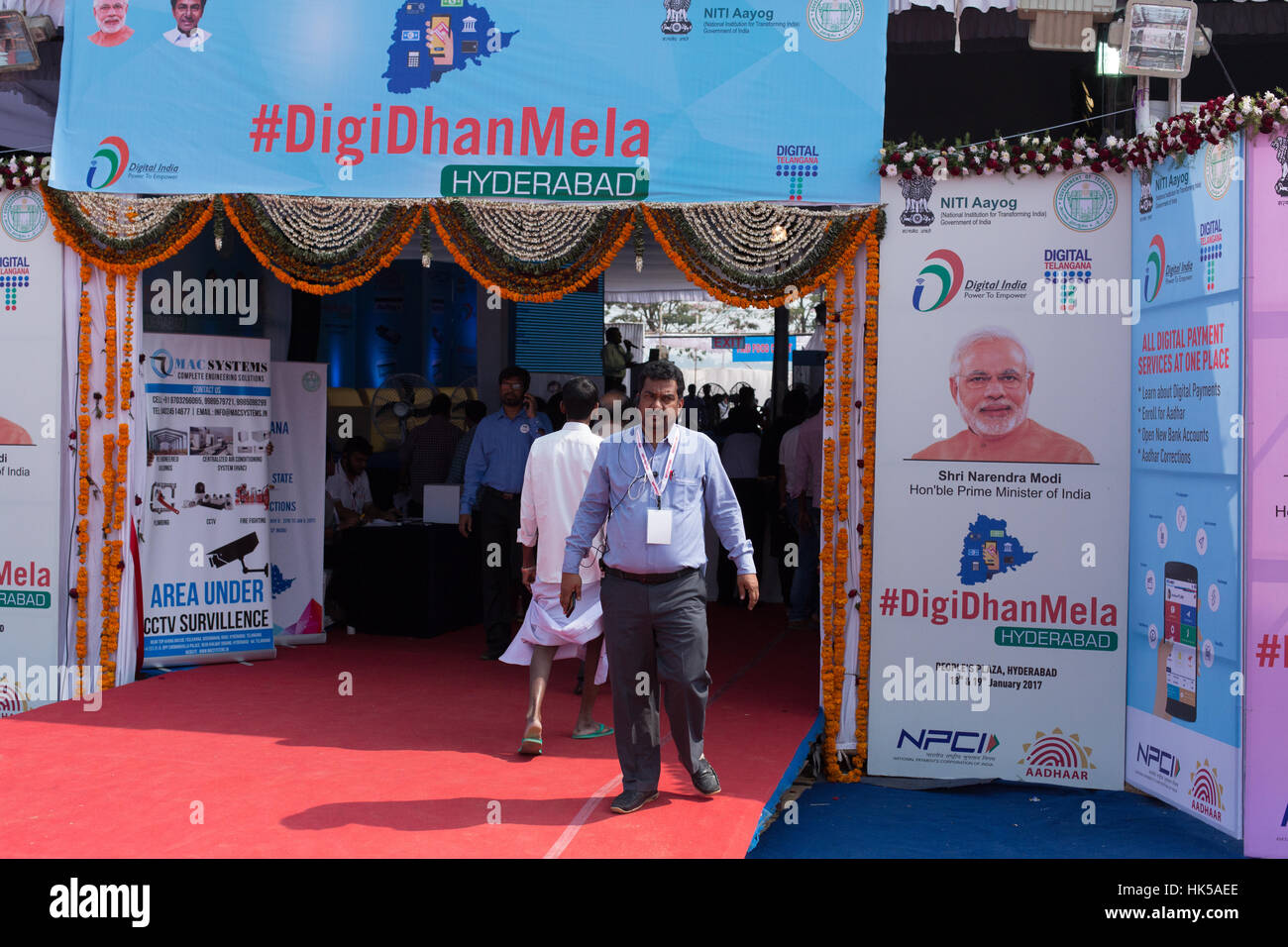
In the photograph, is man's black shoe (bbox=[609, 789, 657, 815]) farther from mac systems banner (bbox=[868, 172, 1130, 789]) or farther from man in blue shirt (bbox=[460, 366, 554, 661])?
man in blue shirt (bbox=[460, 366, 554, 661])

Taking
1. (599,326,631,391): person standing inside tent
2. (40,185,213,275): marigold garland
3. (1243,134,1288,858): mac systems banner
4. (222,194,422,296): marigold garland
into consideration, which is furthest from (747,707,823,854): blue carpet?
(599,326,631,391): person standing inside tent

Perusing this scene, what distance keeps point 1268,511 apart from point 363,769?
4.15 m

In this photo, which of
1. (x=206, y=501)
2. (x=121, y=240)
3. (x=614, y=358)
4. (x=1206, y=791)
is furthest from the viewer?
(x=614, y=358)

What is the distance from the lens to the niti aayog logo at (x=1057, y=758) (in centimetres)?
632

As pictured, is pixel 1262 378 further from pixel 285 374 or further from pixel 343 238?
pixel 285 374

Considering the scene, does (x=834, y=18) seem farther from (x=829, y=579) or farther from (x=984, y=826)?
(x=984, y=826)

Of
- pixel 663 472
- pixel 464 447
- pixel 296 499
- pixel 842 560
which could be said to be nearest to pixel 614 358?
pixel 464 447

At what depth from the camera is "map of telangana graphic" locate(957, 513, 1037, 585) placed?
6.36 meters

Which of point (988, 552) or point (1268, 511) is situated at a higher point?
point (1268, 511)

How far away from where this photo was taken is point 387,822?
15.3ft

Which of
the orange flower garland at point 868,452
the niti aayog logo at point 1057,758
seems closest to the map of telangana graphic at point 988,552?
the orange flower garland at point 868,452

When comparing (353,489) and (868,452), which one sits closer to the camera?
(868,452)

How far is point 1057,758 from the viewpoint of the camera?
634cm

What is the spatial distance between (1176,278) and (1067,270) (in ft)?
2.08
